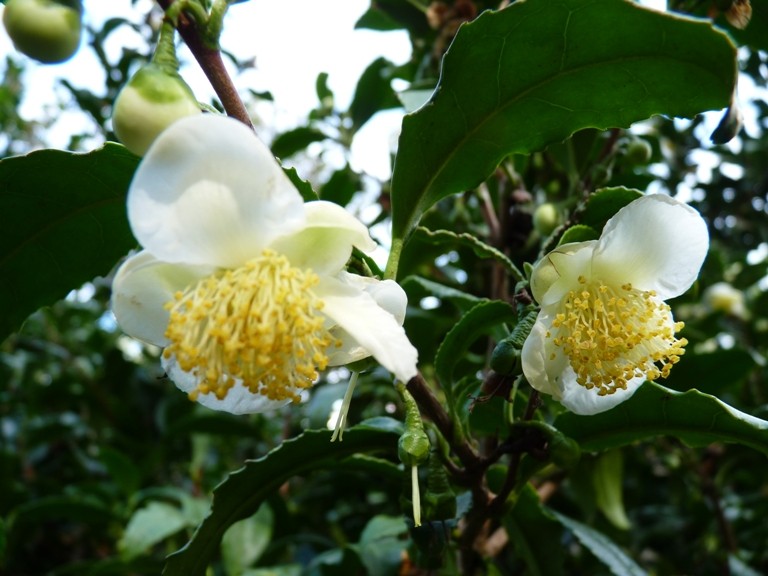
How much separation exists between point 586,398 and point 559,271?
159 mm

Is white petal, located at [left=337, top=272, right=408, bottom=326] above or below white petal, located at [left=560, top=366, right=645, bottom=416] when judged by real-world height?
above

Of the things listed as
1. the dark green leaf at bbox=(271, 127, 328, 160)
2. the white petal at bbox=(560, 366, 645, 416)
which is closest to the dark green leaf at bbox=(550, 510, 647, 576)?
the white petal at bbox=(560, 366, 645, 416)

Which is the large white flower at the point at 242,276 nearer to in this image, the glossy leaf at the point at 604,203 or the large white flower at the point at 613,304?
the large white flower at the point at 613,304

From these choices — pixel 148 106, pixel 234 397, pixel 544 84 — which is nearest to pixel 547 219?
pixel 544 84

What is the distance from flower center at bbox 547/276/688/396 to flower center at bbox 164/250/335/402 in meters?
0.30

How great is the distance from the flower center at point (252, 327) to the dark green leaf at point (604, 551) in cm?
63

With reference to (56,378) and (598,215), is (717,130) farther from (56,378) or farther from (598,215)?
(56,378)

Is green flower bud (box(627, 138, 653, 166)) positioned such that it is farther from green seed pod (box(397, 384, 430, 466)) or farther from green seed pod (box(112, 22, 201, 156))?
green seed pod (box(112, 22, 201, 156))

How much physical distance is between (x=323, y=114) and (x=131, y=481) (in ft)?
3.78

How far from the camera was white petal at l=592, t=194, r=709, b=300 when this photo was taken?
81 centimetres

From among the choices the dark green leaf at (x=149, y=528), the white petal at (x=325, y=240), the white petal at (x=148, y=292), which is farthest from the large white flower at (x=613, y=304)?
the dark green leaf at (x=149, y=528)

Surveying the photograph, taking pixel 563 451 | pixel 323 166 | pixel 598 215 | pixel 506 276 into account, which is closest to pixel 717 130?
pixel 598 215

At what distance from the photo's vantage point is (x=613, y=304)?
864 mm

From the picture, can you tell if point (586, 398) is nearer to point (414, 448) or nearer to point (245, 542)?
point (414, 448)
